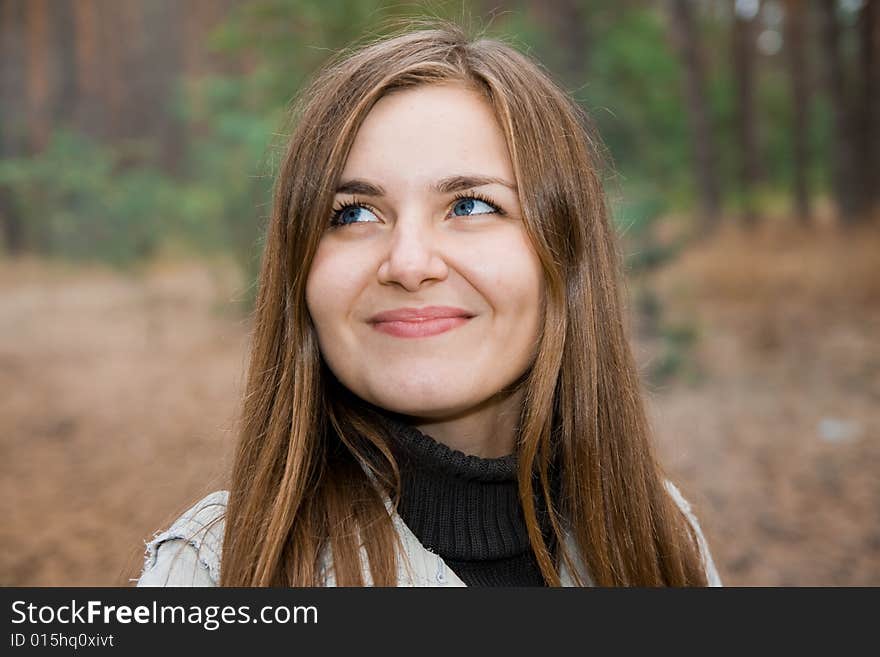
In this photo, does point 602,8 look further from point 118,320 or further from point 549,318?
point 549,318

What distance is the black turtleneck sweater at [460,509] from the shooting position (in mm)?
1186

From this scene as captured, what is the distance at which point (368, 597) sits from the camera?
3.72ft

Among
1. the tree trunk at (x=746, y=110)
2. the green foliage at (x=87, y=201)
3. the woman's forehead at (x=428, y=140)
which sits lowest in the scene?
the woman's forehead at (x=428, y=140)

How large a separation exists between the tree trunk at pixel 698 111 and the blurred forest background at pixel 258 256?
1 cm

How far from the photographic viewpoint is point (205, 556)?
1.10m

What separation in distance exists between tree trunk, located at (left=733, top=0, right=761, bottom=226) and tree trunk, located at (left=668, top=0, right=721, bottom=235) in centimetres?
30

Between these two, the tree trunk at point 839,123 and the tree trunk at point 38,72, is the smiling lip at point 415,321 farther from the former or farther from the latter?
the tree trunk at point 839,123

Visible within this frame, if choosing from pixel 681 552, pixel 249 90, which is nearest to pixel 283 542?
pixel 681 552

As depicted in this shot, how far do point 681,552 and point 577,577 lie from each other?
0.22 meters

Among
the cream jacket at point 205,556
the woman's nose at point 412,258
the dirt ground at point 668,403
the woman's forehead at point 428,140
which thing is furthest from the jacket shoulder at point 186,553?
the dirt ground at point 668,403

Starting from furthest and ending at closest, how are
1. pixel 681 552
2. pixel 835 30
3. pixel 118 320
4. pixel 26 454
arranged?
pixel 835 30
pixel 118 320
pixel 26 454
pixel 681 552

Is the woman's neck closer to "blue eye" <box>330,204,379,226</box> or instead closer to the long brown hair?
the long brown hair

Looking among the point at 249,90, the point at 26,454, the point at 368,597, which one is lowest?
the point at 368,597

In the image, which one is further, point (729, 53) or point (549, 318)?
point (729, 53)
